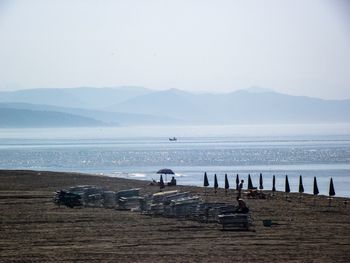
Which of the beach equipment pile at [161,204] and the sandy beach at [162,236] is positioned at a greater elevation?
the beach equipment pile at [161,204]

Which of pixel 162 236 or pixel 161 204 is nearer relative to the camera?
pixel 162 236

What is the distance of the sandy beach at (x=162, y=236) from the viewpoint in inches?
877

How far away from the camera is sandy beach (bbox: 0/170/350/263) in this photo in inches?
877

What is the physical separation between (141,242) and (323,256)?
545cm

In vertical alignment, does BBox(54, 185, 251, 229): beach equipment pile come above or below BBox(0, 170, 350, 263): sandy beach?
above

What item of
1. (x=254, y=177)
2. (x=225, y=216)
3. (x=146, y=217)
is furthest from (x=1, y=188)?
(x=254, y=177)

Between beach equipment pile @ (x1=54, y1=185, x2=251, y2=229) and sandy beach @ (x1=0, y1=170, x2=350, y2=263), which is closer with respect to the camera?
sandy beach @ (x1=0, y1=170, x2=350, y2=263)

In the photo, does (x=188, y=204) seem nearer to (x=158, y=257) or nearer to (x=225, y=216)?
(x=225, y=216)

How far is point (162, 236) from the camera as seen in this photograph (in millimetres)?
26406

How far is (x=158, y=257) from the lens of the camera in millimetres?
21922

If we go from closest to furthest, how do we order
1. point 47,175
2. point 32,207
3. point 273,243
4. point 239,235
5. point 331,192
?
point 273,243 < point 239,235 < point 32,207 < point 331,192 < point 47,175

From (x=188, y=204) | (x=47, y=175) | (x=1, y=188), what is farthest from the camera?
(x=47, y=175)

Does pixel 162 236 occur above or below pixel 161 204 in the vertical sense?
below

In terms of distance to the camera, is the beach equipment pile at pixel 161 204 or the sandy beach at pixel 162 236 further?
the beach equipment pile at pixel 161 204
